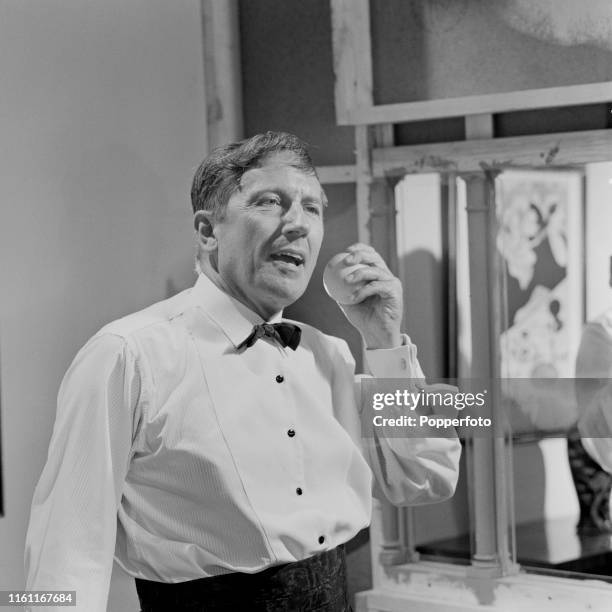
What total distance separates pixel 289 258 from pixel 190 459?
370 mm

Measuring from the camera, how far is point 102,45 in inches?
94.7

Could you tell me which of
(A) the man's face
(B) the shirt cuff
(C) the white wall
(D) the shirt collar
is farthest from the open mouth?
(C) the white wall

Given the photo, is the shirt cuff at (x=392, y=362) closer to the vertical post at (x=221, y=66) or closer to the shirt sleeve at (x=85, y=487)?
the shirt sleeve at (x=85, y=487)

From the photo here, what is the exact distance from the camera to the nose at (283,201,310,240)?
1794 mm

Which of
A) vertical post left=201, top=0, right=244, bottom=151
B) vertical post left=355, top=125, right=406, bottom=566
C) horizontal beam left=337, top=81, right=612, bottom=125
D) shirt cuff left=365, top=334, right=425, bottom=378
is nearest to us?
shirt cuff left=365, top=334, right=425, bottom=378

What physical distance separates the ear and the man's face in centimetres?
1

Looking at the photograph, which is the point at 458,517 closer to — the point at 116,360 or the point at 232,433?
the point at 232,433

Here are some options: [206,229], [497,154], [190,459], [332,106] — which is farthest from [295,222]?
[332,106]

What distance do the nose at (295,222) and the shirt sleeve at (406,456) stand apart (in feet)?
0.97

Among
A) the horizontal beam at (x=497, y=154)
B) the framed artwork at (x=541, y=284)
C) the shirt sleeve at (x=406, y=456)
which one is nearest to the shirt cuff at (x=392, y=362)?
the shirt sleeve at (x=406, y=456)

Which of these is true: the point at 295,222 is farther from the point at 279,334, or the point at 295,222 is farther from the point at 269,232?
the point at 279,334

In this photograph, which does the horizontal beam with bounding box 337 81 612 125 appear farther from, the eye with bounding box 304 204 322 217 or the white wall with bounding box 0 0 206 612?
the eye with bounding box 304 204 322 217

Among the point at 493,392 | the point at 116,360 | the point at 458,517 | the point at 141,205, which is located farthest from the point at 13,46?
the point at 458,517

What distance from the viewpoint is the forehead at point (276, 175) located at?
1.79m
